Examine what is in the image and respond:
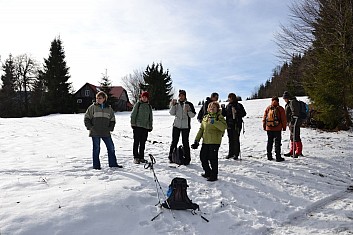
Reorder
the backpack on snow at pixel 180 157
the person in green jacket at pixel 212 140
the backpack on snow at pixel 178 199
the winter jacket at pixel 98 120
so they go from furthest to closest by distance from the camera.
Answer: the backpack on snow at pixel 180 157, the winter jacket at pixel 98 120, the person in green jacket at pixel 212 140, the backpack on snow at pixel 178 199

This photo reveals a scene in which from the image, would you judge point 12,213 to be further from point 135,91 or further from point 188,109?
point 135,91

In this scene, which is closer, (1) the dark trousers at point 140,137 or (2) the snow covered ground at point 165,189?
(2) the snow covered ground at point 165,189

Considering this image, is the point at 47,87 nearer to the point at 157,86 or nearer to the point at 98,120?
the point at 157,86

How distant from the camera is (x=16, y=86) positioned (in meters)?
49.1

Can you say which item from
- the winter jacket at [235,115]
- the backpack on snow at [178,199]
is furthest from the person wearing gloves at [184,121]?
the backpack on snow at [178,199]

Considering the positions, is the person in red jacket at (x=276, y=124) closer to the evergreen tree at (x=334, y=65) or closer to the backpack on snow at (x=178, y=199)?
the backpack on snow at (x=178, y=199)

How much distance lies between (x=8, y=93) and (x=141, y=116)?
161 ft

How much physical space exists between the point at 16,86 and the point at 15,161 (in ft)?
159

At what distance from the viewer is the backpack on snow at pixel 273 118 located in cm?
864

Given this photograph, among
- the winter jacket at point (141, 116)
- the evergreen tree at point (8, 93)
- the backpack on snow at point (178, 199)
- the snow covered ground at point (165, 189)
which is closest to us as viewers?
the snow covered ground at point (165, 189)

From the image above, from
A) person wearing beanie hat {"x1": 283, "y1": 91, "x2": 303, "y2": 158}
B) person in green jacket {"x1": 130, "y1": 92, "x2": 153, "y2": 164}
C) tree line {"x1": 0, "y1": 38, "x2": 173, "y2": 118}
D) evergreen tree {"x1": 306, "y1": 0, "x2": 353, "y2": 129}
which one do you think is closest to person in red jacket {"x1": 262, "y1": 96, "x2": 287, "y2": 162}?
person wearing beanie hat {"x1": 283, "y1": 91, "x2": 303, "y2": 158}

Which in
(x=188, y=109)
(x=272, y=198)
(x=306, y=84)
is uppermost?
(x=306, y=84)

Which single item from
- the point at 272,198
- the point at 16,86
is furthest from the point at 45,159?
the point at 16,86

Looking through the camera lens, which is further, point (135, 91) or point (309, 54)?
point (135, 91)
